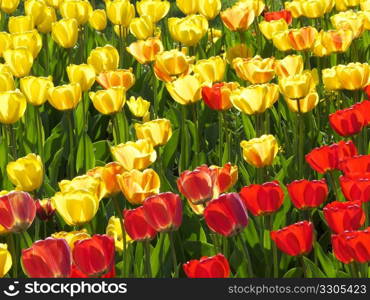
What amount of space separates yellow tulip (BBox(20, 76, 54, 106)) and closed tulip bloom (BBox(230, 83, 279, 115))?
0.76 m

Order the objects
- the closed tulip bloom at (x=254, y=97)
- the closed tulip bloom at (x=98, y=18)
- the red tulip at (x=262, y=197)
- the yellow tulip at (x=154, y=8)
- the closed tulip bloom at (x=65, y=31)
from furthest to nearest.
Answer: the closed tulip bloom at (x=98, y=18), the yellow tulip at (x=154, y=8), the closed tulip bloom at (x=65, y=31), the closed tulip bloom at (x=254, y=97), the red tulip at (x=262, y=197)

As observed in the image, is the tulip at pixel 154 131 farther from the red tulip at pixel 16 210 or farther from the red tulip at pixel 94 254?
the red tulip at pixel 94 254

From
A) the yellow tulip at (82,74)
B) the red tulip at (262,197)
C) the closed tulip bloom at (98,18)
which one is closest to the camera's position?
the red tulip at (262,197)

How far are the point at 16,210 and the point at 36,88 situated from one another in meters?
1.18

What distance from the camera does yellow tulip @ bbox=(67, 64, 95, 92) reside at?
3811 millimetres

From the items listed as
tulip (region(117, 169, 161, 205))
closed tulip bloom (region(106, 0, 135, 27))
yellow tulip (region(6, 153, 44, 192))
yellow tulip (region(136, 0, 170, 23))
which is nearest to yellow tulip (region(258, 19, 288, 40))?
yellow tulip (region(136, 0, 170, 23))

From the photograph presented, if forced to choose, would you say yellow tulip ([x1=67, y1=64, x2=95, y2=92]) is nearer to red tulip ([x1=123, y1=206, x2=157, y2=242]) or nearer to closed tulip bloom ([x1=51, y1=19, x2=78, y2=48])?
closed tulip bloom ([x1=51, y1=19, x2=78, y2=48])

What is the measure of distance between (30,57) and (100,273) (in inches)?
72.4

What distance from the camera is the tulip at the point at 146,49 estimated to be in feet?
13.7

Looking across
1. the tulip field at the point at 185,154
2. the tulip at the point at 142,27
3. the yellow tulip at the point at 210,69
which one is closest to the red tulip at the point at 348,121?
the tulip field at the point at 185,154

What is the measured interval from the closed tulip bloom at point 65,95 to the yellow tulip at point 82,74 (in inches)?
9.2

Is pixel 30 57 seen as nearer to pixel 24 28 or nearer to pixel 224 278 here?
pixel 24 28

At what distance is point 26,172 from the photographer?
2928 mm

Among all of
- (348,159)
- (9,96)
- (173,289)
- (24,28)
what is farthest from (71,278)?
(24,28)
